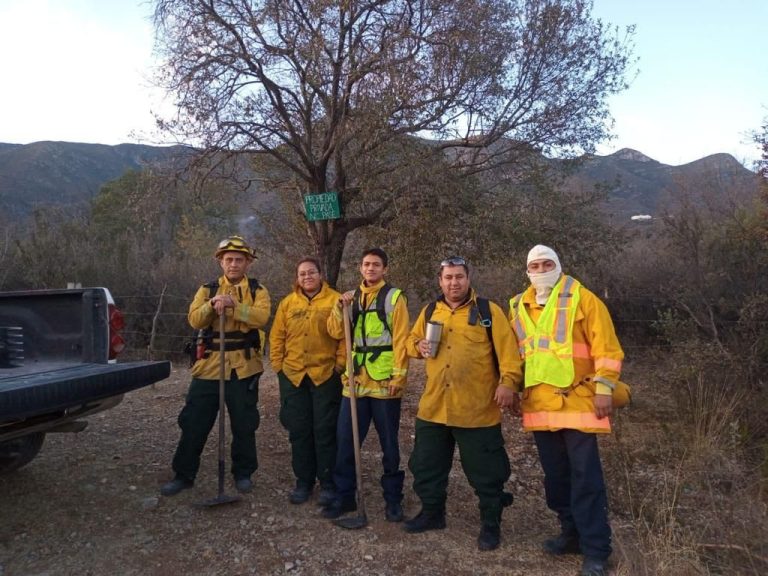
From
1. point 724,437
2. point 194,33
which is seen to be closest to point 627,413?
point 724,437

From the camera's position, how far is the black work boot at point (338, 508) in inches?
152

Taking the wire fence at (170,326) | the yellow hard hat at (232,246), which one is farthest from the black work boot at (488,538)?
the wire fence at (170,326)

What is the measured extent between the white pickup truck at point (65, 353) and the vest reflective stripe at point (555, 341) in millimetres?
2301

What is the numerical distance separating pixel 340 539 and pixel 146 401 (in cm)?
445

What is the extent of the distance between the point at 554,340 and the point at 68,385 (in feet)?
8.30

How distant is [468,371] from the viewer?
3.44 metres

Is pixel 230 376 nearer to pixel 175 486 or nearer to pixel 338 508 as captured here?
pixel 175 486

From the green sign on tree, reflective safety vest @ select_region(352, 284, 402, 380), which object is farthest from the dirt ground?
the green sign on tree

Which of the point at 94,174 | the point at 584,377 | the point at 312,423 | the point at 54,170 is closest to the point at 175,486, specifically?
the point at 312,423

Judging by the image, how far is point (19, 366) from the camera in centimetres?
385

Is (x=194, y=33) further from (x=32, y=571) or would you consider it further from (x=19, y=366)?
(x=32, y=571)

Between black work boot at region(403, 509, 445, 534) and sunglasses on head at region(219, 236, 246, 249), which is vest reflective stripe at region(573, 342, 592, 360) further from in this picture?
sunglasses on head at region(219, 236, 246, 249)

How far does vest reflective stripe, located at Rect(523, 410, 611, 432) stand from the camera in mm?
3092

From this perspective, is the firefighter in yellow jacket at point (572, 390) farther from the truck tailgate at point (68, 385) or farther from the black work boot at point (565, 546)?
the truck tailgate at point (68, 385)
